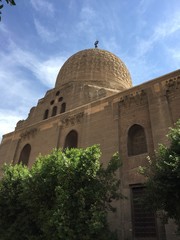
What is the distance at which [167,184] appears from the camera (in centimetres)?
716

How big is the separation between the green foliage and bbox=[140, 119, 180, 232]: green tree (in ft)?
4.91

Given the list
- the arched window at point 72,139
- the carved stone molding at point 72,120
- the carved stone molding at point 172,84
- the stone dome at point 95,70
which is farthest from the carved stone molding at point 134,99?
the stone dome at point 95,70

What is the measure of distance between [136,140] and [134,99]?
2.23m

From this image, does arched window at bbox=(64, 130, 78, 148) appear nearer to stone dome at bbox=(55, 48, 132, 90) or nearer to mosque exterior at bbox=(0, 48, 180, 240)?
mosque exterior at bbox=(0, 48, 180, 240)

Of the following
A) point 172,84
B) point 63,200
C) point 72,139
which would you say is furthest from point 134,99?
point 63,200

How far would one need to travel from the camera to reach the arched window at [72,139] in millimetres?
14406

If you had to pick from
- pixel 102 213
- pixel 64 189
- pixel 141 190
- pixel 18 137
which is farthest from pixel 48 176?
pixel 18 137

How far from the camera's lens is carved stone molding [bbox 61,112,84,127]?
14422 millimetres

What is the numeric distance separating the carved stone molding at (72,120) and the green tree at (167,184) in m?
7.24

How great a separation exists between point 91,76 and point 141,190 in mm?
11760

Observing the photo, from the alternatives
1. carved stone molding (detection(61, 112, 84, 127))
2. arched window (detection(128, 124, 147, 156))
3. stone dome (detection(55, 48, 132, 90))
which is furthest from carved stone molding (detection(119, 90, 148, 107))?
stone dome (detection(55, 48, 132, 90))

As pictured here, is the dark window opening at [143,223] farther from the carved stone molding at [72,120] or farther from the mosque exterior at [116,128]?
the carved stone molding at [72,120]

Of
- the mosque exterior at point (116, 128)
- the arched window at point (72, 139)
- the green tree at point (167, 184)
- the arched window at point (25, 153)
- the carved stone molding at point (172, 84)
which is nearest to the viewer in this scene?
the green tree at point (167, 184)

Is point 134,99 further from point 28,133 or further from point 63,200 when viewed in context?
point 28,133
